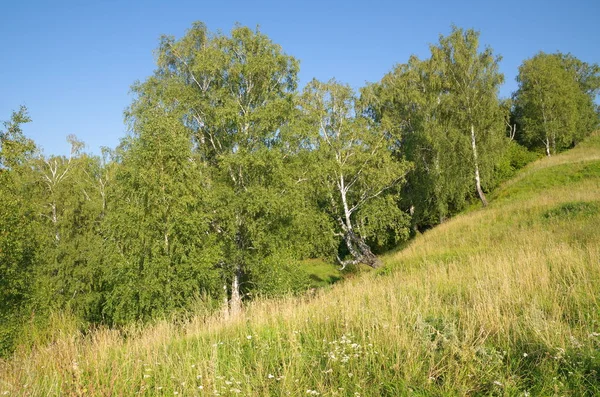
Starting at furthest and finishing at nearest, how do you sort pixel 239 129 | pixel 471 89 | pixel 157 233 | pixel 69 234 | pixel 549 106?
pixel 549 106
pixel 471 89
pixel 69 234
pixel 239 129
pixel 157 233

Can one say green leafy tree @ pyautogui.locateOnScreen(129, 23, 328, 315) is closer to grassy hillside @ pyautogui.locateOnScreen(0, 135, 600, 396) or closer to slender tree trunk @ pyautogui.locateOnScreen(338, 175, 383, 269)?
slender tree trunk @ pyautogui.locateOnScreen(338, 175, 383, 269)

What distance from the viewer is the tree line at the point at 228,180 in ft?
49.5

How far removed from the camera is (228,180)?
19.6 meters

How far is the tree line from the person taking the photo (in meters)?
15.1

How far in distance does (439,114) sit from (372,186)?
28.8 ft

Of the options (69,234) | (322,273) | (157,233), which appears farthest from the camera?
(322,273)

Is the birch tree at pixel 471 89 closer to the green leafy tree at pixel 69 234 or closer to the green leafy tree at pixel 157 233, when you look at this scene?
the green leafy tree at pixel 157 233

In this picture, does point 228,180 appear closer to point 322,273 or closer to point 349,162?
point 349,162

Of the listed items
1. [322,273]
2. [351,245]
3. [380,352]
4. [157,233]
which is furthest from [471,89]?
[380,352]

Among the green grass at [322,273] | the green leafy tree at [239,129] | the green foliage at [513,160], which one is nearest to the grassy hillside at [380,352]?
the green leafy tree at [239,129]

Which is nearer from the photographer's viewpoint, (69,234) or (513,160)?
(69,234)

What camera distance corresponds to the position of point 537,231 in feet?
49.9

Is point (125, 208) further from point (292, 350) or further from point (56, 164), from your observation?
point (56, 164)

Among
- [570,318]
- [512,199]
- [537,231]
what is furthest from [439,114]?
[570,318]
